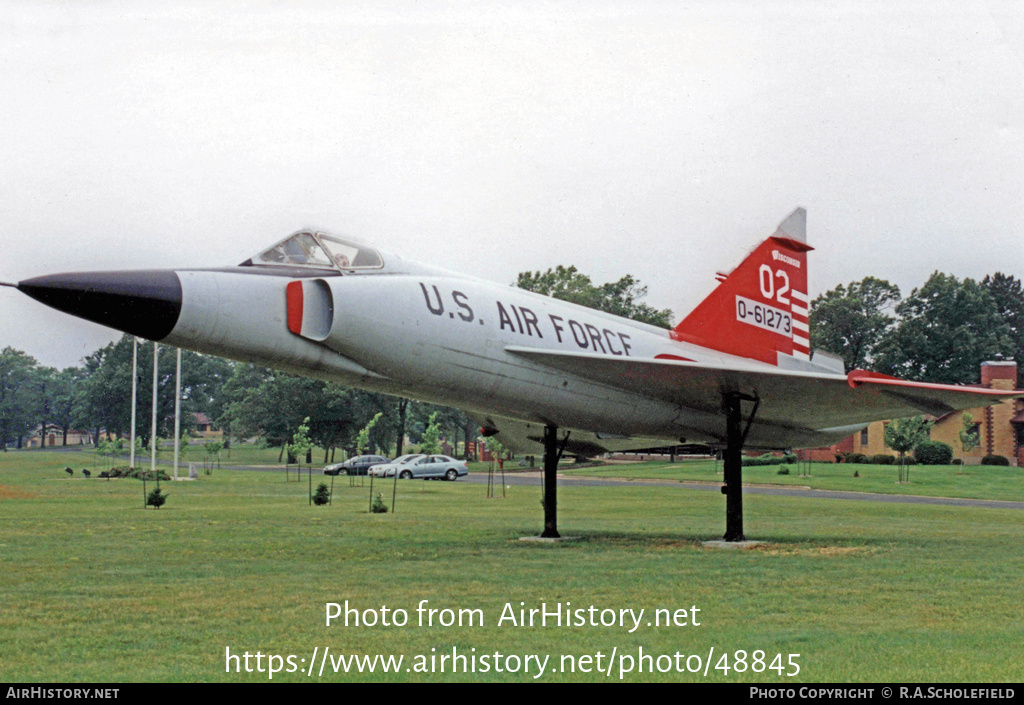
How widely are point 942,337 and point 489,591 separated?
253 ft

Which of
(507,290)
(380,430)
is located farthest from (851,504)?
(380,430)

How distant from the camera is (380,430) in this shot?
7400cm

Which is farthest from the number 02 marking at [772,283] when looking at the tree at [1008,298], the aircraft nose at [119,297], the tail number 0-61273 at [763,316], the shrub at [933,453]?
the tree at [1008,298]

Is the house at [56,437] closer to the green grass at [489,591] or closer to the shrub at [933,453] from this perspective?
the shrub at [933,453]

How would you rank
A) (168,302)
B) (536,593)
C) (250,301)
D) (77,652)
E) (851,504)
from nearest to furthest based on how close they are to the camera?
(77,652)
(536,593)
(168,302)
(250,301)
(851,504)

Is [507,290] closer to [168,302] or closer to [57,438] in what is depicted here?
[168,302]

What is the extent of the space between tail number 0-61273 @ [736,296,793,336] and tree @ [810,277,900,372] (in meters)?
64.1

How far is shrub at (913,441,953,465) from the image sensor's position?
181 feet

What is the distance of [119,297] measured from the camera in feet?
31.2

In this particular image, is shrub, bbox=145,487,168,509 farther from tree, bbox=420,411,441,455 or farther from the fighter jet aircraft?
tree, bbox=420,411,441,455

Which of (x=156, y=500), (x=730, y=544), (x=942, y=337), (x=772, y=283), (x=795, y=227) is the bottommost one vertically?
(x=156, y=500)

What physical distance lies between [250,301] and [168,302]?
95 centimetres

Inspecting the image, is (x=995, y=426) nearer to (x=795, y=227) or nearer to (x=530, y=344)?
(x=795, y=227)

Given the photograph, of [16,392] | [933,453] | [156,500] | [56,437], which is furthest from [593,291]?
[56,437]
